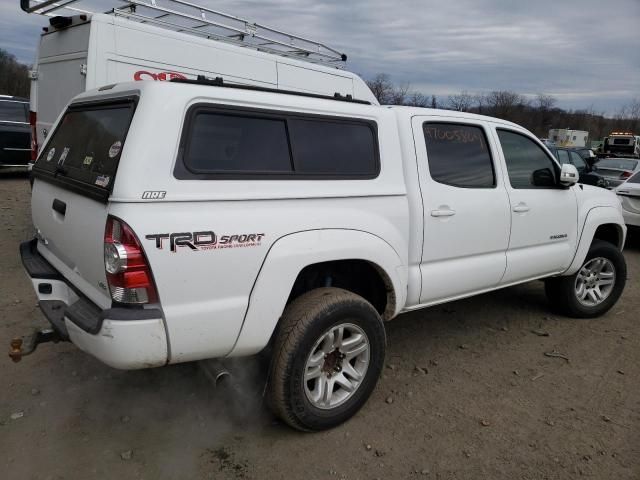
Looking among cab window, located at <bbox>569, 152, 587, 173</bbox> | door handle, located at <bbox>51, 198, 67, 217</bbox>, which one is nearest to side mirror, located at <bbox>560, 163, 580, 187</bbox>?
door handle, located at <bbox>51, 198, 67, 217</bbox>

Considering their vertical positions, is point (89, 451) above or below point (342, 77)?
below

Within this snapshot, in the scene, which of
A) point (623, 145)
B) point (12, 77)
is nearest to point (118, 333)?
point (623, 145)

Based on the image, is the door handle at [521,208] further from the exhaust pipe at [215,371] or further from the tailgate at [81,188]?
the tailgate at [81,188]

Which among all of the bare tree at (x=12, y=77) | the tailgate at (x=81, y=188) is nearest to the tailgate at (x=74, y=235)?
the tailgate at (x=81, y=188)

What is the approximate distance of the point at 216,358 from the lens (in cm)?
277

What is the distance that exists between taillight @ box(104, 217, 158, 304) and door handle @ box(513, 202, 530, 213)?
2855mm

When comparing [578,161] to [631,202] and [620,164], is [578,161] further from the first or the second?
[631,202]

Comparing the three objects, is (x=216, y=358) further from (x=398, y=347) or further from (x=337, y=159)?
(x=398, y=347)

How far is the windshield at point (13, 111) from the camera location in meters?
11.6

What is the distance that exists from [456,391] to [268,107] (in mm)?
2348

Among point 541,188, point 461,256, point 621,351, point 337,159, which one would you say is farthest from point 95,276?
point 621,351

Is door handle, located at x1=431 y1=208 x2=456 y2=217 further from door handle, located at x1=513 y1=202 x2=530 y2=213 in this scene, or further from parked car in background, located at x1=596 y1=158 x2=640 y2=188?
parked car in background, located at x1=596 y1=158 x2=640 y2=188

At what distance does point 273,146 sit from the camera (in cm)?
276

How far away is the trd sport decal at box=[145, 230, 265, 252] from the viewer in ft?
7.52
